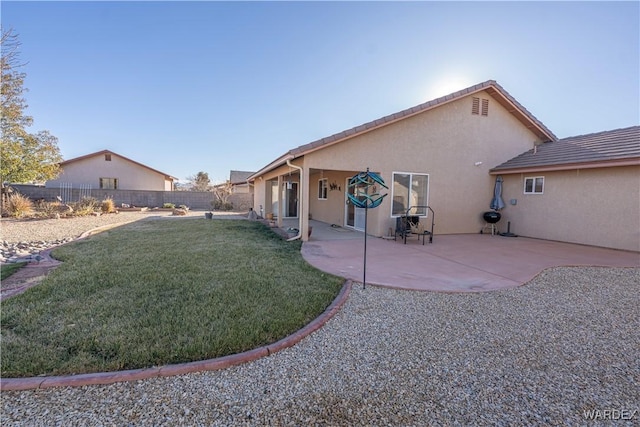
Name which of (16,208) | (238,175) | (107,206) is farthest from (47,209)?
(238,175)

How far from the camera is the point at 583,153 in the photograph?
9258mm

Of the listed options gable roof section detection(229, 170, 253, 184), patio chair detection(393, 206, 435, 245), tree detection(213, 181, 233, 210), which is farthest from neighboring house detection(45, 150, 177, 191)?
patio chair detection(393, 206, 435, 245)

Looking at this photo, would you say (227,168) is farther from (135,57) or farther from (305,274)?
(305,274)

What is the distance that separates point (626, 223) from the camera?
8.23m

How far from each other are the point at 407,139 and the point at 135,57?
34.9 feet

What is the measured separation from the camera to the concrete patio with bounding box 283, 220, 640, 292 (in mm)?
5281

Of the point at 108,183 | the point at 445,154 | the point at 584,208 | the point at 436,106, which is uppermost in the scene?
the point at 436,106

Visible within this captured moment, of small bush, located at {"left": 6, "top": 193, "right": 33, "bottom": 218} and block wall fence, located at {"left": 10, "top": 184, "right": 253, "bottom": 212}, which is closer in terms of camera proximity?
small bush, located at {"left": 6, "top": 193, "right": 33, "bottom": 218}

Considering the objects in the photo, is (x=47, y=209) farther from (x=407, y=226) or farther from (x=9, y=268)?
(x=407, y=226)

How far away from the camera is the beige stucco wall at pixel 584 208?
8203mm

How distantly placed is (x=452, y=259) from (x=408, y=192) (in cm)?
386

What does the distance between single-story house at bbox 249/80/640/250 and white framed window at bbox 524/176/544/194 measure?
188 millimetres

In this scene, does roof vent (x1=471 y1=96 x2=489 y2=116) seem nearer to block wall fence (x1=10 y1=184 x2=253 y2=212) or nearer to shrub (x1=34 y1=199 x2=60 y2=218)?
block wall fence (x1=10 y1=184 x2=253 y2=212)

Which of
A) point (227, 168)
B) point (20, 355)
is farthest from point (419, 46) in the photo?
point (227, 168)
